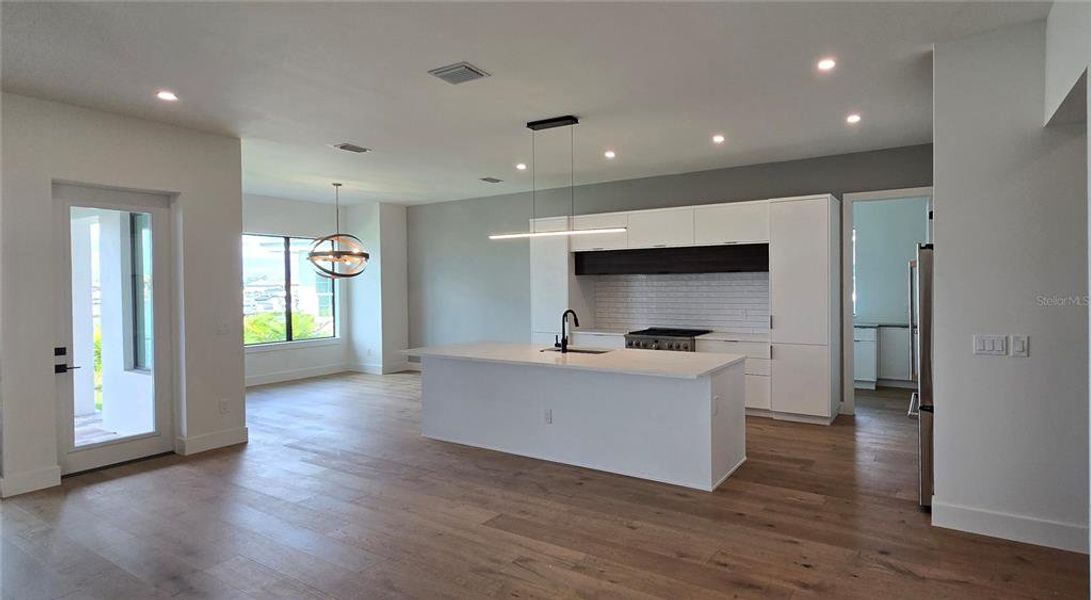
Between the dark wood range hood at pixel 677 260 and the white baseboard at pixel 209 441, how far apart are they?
163 inches

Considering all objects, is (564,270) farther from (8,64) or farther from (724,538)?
(8,64)

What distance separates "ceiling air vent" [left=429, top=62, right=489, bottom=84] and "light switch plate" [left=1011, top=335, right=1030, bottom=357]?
3339mm

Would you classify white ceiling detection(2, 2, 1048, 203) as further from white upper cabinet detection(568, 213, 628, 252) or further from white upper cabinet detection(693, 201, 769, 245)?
white upper cabinet detection(568, 213, 628, 252)

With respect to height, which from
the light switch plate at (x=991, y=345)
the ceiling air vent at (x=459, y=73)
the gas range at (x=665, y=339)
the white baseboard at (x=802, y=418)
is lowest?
the white baseboard at (x=802, y=418)

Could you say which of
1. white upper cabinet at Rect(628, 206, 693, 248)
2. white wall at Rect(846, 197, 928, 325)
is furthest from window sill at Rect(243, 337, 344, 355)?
white wall at Rect(846, 197, 928, 325)

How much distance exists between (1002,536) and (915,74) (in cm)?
278

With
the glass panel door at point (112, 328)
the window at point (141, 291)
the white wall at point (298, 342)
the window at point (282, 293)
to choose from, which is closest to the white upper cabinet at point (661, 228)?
the glass panel door at point (112, 328)

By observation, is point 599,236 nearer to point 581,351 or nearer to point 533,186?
point 533,186

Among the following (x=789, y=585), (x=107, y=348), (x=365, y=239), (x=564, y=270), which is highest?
(x=365, y=239)

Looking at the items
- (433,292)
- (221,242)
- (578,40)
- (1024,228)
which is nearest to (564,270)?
(433,292)

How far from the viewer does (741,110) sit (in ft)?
14.9

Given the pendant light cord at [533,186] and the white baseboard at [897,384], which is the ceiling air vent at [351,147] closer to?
the pendant light cord at [533,186]

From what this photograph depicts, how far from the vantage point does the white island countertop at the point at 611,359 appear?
3945 millimetres

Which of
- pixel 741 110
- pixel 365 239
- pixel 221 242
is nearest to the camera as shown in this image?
pixel 741 110
